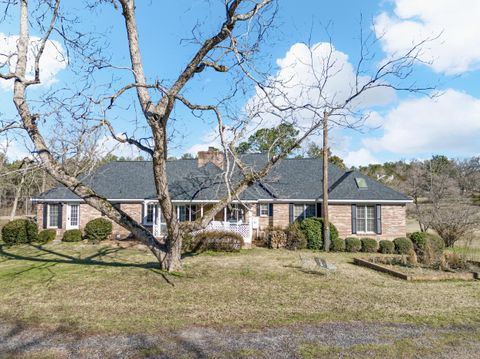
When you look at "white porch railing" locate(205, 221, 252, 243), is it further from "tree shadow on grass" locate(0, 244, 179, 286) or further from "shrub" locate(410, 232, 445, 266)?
"shrub" locate(410, 232, 445, 266)

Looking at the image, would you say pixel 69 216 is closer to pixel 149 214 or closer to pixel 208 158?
pixel 149 214

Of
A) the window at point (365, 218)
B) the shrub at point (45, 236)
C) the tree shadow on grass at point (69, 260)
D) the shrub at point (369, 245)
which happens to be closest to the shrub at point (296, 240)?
the shrub at point (369, 245)

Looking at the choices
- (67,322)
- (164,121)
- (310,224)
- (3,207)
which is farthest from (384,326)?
(3,207)

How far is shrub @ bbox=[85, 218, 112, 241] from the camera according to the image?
21359 millimetres

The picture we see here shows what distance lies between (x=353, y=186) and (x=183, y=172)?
459 inches

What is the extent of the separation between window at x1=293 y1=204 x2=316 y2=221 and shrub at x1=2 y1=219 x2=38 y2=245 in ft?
51.5

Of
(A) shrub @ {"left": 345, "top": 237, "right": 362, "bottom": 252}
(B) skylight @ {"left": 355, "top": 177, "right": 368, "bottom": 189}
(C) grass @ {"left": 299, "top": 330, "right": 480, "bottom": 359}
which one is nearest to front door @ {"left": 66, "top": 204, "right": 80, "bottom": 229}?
(A) shrub @ {"left": 345, "top": 237, "right": 362, "bottom": 252}

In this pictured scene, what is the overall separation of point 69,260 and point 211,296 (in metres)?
8.57

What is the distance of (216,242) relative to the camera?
18.1 meters

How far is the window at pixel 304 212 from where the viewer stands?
22.3 meters

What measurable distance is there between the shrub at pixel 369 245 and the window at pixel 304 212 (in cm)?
367

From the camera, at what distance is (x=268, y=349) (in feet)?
18.6

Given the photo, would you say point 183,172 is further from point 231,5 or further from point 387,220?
point 231,5

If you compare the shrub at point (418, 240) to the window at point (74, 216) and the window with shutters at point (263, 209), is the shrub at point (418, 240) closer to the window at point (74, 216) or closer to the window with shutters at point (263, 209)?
the window with shutters at point (263, 209)
